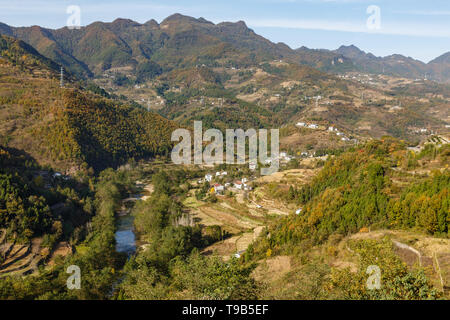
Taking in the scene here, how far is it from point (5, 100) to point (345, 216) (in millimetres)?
76858

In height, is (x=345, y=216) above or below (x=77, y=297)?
above

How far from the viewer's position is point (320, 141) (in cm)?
9869

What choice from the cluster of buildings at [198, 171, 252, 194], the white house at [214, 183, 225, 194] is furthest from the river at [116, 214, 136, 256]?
the cluster of buildings at [198, 171, 252, 194]

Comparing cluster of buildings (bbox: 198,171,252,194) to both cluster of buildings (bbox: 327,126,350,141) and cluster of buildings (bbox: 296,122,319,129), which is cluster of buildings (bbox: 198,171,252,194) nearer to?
cluster of buildings (bbox: 327,126,350,141)

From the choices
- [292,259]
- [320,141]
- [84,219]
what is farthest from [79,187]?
[320,141]

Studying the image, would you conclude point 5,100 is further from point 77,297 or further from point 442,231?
point 442,231

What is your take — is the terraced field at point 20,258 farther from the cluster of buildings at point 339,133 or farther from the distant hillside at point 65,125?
the cluster of buildings at point 339,133

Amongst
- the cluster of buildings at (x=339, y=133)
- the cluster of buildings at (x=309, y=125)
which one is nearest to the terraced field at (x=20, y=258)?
the cluster of buildings at (x=339, y=133)

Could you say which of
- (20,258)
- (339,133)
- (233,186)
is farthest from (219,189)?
(339,133)

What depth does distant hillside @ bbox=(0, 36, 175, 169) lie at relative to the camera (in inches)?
2657

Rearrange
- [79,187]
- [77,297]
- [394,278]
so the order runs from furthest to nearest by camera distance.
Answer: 1. [79,187]
2. [77,297]
3. [394,278]

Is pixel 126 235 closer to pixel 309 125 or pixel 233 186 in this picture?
pixel 233 186

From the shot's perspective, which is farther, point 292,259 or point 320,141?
point 320,141

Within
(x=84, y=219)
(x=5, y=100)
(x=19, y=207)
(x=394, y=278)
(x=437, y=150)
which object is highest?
(x=5, y=100)
